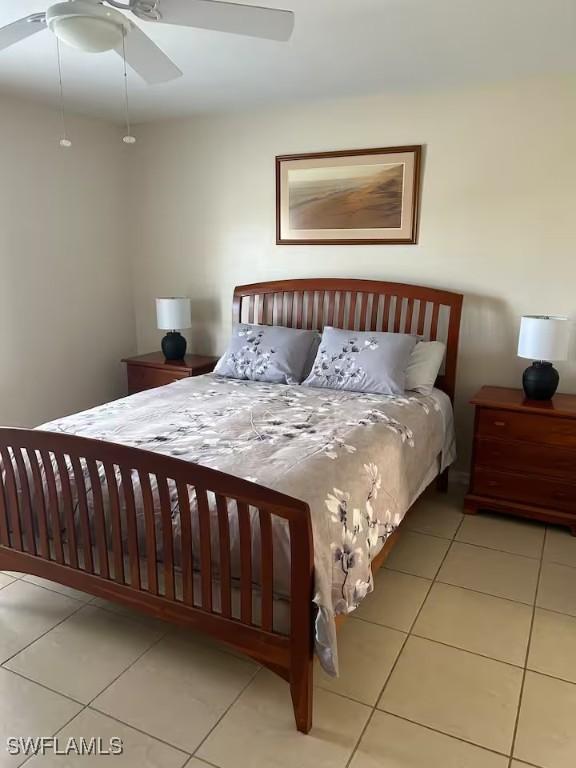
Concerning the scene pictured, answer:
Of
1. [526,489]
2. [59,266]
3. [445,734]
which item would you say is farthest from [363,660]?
[59,266]

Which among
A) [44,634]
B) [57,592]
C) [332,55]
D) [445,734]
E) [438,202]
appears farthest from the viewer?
[438,202]

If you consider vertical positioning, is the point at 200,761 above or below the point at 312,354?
below

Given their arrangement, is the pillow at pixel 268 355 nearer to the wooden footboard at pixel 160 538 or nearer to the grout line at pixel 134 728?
the wooden footboard at pixel 160 538

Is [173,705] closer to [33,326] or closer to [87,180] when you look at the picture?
[33,326]

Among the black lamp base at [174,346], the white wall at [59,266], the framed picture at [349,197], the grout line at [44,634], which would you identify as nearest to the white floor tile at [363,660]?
the grout line at [44,634]

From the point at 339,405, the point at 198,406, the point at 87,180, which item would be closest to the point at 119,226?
the point at 87,180

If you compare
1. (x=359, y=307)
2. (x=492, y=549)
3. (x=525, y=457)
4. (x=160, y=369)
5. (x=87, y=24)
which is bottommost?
(x=492, y=549)

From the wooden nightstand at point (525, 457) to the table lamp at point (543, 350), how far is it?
0.08 meters

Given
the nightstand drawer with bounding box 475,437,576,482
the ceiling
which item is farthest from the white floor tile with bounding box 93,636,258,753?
the ceiling

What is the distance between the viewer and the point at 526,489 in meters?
3.04

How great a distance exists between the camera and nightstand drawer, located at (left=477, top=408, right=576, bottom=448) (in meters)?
2.88

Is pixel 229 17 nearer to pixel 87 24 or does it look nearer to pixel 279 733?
pixel 87 24

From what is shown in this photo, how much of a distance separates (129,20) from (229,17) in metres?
0.32

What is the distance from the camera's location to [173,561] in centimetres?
191
